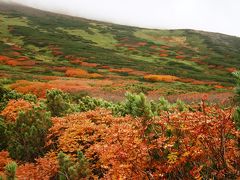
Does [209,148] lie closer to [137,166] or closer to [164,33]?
[137,166]

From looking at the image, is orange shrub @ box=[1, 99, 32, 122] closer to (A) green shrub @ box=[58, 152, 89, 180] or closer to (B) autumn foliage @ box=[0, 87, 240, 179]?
(B) autumn foliage @ box=[0, 87, 240, 179]

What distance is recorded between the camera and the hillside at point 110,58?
4072 cm

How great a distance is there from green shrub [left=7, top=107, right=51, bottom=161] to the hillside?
14770mm

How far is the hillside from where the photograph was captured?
4072 centimetres

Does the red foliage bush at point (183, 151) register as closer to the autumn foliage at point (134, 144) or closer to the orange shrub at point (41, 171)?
the autumn foliage at point (134, 144)

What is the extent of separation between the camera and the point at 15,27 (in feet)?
294

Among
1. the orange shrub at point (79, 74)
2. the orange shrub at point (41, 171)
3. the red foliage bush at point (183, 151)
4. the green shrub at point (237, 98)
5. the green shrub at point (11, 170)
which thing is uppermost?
the green shrub at point (237, 98)

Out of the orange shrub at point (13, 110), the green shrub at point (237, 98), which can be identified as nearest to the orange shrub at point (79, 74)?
the orange shrub at point (13, 110)

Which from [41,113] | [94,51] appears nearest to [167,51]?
[94,51]

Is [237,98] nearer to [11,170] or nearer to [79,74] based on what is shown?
[11,170]

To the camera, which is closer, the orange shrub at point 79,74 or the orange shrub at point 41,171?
the orange shrub at point 41,171

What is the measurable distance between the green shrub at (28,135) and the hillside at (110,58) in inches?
582

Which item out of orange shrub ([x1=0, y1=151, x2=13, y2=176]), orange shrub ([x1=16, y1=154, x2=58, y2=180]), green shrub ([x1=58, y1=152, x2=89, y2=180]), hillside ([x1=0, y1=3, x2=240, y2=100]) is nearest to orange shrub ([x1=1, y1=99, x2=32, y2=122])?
orange shrub ([x1=0, y1=151, x2=13, y2=176])

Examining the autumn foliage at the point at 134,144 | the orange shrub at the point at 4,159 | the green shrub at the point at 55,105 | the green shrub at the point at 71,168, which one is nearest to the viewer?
the autumn foliage at the point at 134,144
